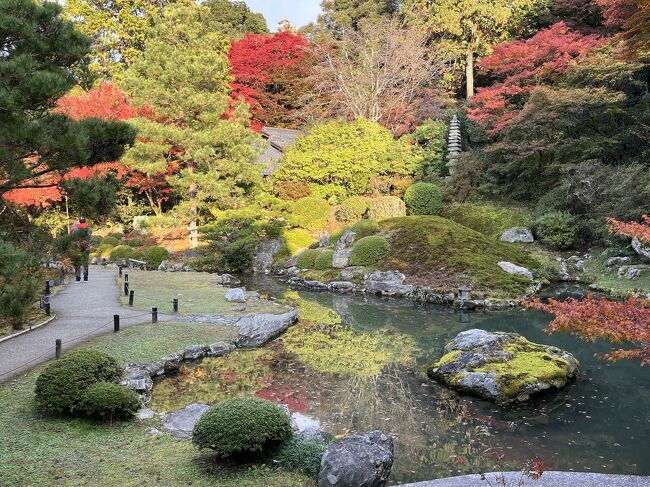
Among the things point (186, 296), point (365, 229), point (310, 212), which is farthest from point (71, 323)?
point (310, 212)

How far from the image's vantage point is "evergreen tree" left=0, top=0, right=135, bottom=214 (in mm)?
4812

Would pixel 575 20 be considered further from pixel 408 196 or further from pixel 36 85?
pixel 36 85

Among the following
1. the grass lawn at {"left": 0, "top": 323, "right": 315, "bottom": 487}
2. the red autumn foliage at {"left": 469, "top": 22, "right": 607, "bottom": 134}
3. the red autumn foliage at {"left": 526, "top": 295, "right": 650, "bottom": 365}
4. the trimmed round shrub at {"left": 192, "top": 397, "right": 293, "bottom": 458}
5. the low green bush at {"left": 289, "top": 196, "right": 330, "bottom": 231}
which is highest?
the red autumn foliage at {"left": 469, "top": 22, "right": 607, "bottom": 134}

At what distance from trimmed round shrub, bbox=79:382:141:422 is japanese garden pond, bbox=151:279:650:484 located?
870mm

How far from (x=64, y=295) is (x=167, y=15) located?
45.4 feet

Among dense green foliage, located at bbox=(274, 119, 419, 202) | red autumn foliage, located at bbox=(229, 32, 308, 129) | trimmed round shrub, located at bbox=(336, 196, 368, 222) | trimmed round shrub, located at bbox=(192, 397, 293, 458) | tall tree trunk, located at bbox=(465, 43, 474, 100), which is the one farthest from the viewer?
red autumn foliage, located at bbox=(229, 32, 308, 129)

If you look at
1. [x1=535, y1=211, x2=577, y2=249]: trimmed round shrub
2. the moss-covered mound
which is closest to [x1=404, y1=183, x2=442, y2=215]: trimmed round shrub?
the moss-covered mound

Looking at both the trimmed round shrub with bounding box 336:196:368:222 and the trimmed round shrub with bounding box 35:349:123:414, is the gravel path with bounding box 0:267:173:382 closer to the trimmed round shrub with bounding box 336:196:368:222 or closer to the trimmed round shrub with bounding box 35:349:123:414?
the trimmed round shrub with bounding box 35:349:123:414

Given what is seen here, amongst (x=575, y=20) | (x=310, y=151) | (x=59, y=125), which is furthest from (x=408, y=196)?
Answer: (x=59, y=125)

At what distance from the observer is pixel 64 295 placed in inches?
510

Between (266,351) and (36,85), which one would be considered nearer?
(36,85)

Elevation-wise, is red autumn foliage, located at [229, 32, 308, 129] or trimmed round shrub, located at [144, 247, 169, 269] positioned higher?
red autumn foliage, located at [229, 32, 308, 129]

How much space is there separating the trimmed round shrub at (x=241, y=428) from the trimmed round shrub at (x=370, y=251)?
38.2 feet

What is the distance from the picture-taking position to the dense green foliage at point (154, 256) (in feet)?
65.5
